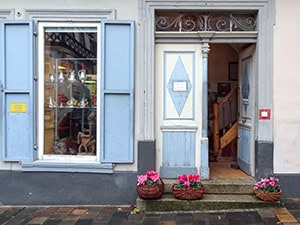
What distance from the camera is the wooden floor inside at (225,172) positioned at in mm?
6113

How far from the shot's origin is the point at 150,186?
5.34 meters

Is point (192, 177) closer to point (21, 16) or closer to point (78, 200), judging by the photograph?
point (78, 200)

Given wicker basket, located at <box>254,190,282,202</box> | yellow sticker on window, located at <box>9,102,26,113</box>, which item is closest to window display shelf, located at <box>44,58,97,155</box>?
yellow sticker on window, located at <box>9,102,26,113</box>

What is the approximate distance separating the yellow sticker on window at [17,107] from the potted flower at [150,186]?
225 cm

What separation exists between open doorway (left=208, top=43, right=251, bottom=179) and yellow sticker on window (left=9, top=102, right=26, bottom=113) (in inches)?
139

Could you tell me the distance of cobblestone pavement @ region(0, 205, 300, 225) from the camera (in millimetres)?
4996

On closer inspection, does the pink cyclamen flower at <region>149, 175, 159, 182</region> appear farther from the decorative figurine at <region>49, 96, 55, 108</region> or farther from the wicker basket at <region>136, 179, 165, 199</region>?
the decorative figurine at <region>49, 96, 55, 108</region>

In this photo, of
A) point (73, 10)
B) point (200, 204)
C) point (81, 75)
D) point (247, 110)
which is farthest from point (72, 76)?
point (247, 110)

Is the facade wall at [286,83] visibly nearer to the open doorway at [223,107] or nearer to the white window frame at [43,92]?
the open doorway at [223,107]

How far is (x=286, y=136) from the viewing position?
5723mm

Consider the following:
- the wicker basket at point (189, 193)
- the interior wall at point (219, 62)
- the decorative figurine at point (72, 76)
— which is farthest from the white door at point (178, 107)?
the interior wall at point (219, 62)

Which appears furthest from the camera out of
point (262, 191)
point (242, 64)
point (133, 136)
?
point (242, 64)

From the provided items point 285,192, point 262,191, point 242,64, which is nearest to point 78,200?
point 262,191

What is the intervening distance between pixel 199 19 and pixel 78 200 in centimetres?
364
